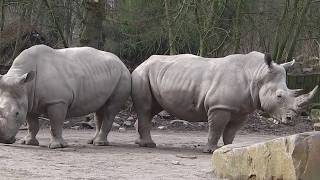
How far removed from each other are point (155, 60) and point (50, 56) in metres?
1.70

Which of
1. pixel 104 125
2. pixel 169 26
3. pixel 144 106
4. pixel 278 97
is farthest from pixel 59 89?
pixel 169 26

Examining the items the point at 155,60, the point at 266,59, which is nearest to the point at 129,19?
the point at 155,60

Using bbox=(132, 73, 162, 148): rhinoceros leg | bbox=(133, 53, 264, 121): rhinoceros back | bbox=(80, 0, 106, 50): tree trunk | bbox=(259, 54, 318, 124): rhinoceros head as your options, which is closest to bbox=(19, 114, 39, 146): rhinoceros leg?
bbox=(132, 73, 162, 148): rhinoceros leg

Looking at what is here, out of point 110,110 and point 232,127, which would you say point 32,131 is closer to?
point 110,110

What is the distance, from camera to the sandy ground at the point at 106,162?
6.62 metres

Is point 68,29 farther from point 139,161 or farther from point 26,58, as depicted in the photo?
point 139,161

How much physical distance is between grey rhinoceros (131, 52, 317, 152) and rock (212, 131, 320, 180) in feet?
8.06

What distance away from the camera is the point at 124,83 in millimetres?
10320

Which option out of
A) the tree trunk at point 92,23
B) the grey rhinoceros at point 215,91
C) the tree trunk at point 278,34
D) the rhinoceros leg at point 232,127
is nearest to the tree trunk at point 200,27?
the tree trunk at point 278,34

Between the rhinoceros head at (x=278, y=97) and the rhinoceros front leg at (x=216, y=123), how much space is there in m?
0.54

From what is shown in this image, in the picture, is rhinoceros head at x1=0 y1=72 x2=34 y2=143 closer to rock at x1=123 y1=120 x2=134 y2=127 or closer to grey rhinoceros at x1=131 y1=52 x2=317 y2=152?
grey rhinoceros at x1=131 y1=52 x2=317 y2=152

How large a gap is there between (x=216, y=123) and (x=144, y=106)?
136 cm

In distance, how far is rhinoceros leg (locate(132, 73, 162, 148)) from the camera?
1017cm

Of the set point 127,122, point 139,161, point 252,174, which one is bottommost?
point 127,122
